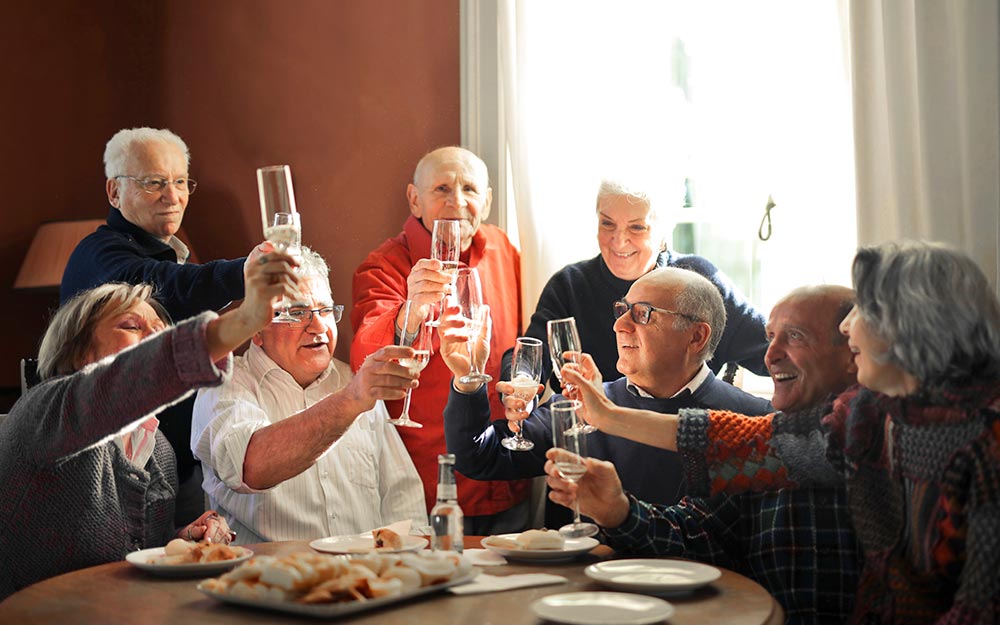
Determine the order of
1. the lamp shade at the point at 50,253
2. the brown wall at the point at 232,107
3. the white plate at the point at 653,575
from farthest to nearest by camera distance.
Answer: the lamp shade at the point at 50,253 < the brown wall at the point at 232,107 < the white plate at the point at 653,575

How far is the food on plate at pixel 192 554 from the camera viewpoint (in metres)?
2.04

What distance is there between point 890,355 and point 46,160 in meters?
4.27

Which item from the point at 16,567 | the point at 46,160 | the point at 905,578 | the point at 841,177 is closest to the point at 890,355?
the point at 905,578

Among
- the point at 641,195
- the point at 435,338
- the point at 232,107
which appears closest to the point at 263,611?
the point at 641,195

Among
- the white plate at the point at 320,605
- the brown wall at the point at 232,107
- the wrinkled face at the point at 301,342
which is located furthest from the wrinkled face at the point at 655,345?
the brown wall at the point at 232,107

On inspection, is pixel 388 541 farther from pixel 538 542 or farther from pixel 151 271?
pixel 151 271

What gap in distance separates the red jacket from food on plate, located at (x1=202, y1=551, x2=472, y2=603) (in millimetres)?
1461

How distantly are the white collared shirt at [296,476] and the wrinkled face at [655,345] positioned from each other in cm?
72

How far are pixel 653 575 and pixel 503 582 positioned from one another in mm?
274

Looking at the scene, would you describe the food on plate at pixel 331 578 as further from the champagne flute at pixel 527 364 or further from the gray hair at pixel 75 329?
the gray hair at pixel 75 329

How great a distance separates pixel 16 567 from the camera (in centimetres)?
218

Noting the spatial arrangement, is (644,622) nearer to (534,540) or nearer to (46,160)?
(534,540)

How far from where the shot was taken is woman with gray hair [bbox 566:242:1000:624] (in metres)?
1.72

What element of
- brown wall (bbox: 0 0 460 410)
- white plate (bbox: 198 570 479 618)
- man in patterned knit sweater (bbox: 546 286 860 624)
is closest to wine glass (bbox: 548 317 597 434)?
man in patterned knit sweater (bbox: 546 286 860 624)
